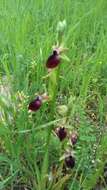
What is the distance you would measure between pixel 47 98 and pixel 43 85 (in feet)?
0.85

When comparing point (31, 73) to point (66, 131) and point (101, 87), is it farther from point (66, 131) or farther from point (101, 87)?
point (66, 131)

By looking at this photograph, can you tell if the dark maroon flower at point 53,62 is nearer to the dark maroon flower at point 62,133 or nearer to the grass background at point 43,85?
the grass background at point 43,85

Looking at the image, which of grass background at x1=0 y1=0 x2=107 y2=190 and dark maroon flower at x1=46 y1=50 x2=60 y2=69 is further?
grass background at x1=0 y1=0 x2=107 y2=190

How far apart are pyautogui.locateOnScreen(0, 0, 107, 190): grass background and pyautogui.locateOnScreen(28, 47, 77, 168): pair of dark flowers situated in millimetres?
41

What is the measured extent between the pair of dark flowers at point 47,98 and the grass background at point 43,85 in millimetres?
41

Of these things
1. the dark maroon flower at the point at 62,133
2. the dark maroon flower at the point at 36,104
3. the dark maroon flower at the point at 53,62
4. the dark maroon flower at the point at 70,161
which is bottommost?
the dark maroon flower at the point at 70,161

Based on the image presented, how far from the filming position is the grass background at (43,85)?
63.4 inches

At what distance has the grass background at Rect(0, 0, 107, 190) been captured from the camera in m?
1.61

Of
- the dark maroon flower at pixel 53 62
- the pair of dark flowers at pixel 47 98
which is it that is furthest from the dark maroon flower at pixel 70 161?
the dark maroon flower at pixel 53 62

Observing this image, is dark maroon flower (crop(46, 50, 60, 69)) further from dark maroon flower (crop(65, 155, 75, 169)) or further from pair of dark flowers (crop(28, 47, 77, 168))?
dark maroon flower (crop(65, 155, 75, 169))

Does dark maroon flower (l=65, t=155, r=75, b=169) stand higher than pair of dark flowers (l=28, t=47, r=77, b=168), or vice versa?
pair of dark flowers (l=28, t=47, r=77, b=168)

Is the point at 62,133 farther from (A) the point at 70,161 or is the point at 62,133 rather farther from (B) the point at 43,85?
(B) the point at 43,85

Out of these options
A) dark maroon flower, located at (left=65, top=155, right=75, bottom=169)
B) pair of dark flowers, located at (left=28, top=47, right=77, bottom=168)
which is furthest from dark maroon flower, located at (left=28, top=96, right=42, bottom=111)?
dark maroon flower, located at (left=65, top=155, right=75, bottom=169)

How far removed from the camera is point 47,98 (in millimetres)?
1446
